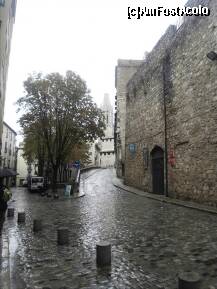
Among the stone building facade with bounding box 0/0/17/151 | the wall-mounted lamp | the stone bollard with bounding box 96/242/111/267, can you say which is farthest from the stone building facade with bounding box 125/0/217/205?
the stone building facade with bounding box 0/0/17/151

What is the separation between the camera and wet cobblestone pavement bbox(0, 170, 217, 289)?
4.94 metres

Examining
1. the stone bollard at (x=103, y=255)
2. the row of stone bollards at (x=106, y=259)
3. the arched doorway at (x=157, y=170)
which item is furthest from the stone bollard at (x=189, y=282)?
the arched doorway at (x=157, y=170)

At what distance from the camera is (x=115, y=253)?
6508mm

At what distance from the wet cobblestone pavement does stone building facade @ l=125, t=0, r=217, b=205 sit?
4.84 meters

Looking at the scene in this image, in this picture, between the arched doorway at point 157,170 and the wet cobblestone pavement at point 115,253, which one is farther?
the arched doorway at point 157,170

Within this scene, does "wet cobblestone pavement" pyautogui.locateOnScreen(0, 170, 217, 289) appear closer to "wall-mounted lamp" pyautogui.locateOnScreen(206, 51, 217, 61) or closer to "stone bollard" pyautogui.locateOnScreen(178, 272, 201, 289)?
"stone bollard" pyautogui.locateOnScreen(178, 272, 201, 289)

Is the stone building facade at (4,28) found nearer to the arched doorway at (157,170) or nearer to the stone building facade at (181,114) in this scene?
the stone building facade at (181,114)

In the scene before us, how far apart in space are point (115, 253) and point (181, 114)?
40.0ft

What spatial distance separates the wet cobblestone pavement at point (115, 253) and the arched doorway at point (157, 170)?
9.62 m

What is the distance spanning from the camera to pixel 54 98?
23.2 meters

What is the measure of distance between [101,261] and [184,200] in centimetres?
1165

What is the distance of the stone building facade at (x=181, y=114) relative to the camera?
14450mm

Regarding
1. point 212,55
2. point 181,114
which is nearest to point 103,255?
point 212,55

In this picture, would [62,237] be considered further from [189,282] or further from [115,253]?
[189,282]
